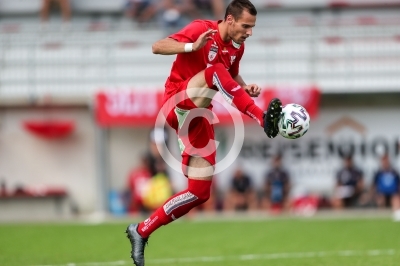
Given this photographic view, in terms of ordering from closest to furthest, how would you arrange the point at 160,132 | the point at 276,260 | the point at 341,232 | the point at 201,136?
the point at 201,136, the point at 276,260, the point at 341,232, the point at 160,132

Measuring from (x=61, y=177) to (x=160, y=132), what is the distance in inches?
134

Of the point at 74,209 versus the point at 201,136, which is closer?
the point at 201,136

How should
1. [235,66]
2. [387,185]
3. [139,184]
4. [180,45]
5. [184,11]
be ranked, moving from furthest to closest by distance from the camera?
[184,11], [139,184], [387,185], [235,66], [180,45]

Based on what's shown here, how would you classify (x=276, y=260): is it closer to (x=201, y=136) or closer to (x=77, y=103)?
(x=201, y=136)

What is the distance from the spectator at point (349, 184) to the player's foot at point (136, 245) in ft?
36.2

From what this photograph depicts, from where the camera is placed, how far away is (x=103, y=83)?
19.5 metres

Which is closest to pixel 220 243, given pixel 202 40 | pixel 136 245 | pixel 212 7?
pixel 136 245

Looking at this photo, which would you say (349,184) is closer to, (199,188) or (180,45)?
(199,188)

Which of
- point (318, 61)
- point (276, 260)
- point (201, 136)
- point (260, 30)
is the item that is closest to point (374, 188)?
point (318, 61)

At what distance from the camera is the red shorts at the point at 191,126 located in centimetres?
805

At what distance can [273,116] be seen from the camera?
7.33m

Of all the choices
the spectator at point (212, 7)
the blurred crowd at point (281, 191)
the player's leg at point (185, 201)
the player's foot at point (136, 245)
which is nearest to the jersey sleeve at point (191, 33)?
the player's leg at point (185, 201)

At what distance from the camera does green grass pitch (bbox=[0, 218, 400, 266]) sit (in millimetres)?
9734

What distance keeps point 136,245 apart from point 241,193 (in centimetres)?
1116
